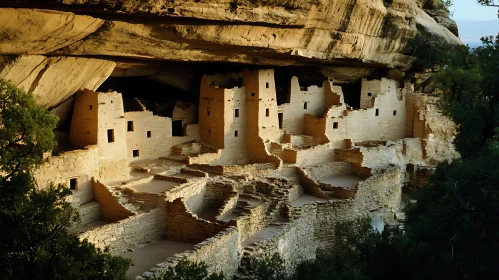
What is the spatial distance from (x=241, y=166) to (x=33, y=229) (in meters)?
8.88

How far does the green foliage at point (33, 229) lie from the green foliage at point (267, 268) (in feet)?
13.0

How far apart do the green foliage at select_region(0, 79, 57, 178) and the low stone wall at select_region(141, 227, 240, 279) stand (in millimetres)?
2961

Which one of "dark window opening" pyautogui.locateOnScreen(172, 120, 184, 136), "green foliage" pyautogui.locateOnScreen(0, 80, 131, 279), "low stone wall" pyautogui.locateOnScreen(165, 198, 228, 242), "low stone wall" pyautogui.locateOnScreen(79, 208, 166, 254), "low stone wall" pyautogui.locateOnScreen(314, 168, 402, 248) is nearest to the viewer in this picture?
"green foliage" pyautogui.locateOnScreen(0, 80, 131, 279)

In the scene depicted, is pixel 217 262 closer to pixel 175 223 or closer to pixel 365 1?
pixel 175 223

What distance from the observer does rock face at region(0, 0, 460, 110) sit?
11602 mm

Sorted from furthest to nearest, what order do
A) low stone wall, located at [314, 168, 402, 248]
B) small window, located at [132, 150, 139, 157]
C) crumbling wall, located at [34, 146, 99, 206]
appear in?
1. small window, located at [132, 150, 139, 157]
2. low stone wall, located at [314, 168, 402, 248]
3. crumbling wall, located at [34, 146, 99, 206]

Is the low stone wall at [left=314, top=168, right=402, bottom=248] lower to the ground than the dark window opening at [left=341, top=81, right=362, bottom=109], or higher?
lower

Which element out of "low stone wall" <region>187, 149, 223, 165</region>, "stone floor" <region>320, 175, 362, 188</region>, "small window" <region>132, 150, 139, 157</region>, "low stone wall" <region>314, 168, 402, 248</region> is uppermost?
"small window" <region>132, 150, 139, 157</region>

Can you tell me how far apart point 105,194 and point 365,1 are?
367 inches

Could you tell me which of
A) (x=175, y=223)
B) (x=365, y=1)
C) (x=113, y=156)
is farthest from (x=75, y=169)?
(x=365, y=1)

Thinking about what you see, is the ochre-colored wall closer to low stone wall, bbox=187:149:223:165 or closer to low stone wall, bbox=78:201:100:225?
low stone wall, bbox=78:201:100:225

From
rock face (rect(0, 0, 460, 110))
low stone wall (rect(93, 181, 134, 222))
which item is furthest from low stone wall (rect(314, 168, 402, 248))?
low stone wall (rect(93, 181, 134, 222))

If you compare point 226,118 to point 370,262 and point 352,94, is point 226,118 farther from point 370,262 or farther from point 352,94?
point 370,262

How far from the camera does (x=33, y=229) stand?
9.32m
